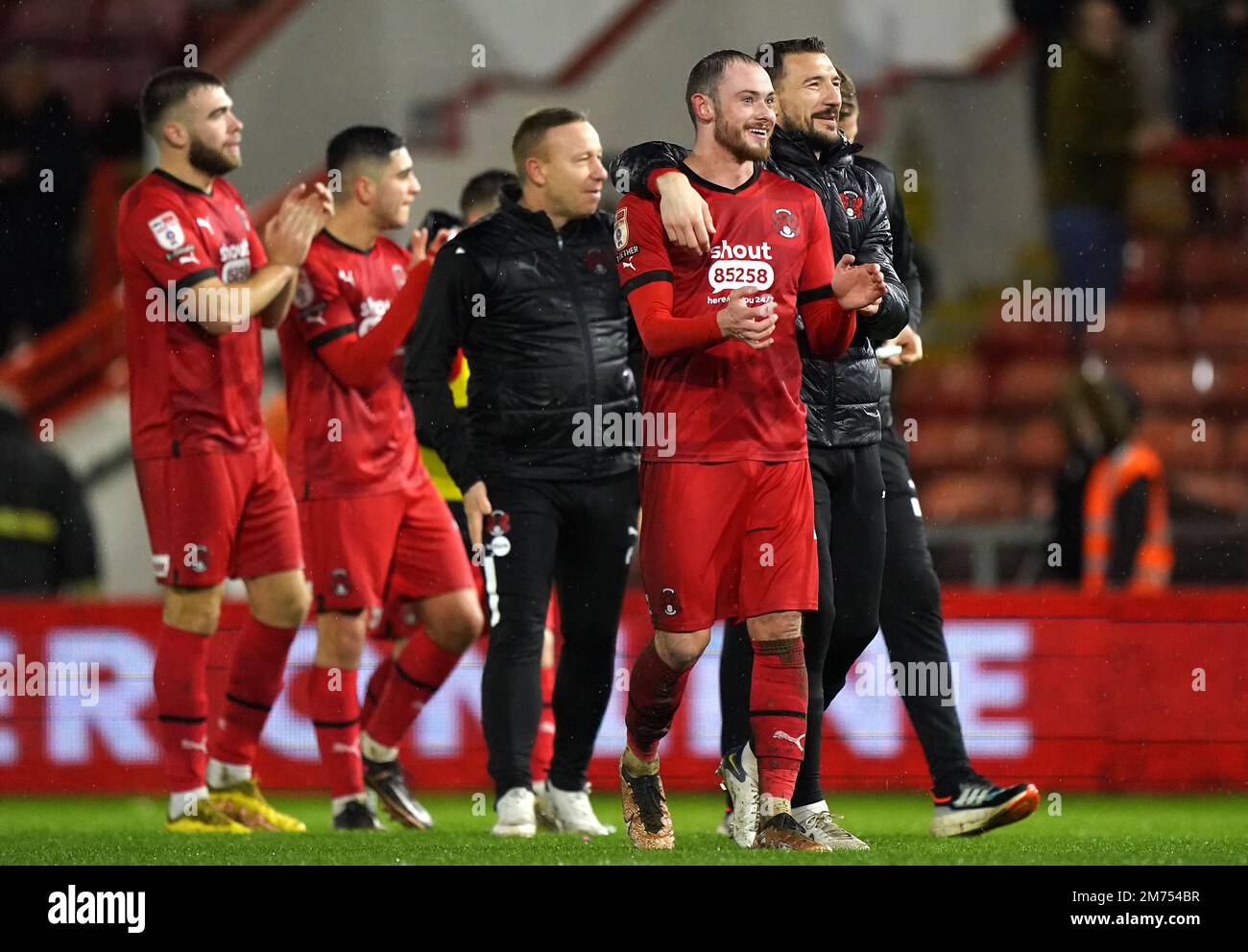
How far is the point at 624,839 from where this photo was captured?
5926 millimetres

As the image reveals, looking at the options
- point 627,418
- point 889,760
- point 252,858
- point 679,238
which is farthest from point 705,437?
point 889,760

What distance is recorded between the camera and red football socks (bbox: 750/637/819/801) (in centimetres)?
511

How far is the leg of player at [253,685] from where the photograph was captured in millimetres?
6516

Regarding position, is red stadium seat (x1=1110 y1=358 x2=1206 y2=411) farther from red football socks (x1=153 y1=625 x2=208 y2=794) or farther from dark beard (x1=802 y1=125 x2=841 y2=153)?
red football socks (x1=153 y1=625 x2=208 y2=794)

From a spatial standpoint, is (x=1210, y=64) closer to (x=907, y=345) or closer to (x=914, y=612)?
(x=907, y=345)

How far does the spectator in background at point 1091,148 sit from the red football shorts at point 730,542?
7.29 meters

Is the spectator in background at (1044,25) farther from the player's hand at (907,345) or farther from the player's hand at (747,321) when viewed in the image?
the player's hand at (747,321)

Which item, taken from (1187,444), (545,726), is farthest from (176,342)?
(1187,444)

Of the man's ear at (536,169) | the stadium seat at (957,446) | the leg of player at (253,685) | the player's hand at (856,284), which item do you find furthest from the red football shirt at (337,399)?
the stadium seat at (957,446)

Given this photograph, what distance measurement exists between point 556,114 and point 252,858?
2.49m

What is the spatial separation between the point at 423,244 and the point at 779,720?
2403 mm

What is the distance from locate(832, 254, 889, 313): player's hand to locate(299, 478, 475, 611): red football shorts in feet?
6.78

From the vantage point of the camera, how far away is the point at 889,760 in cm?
816
